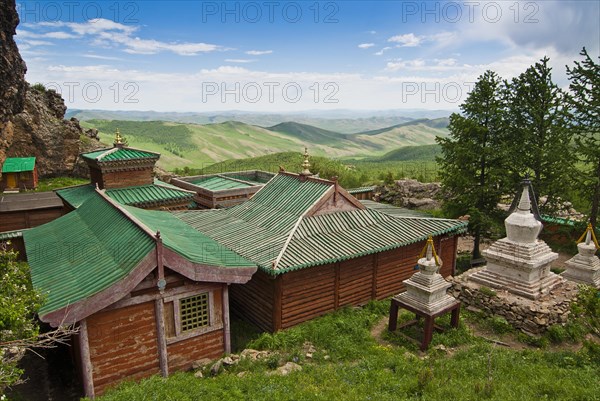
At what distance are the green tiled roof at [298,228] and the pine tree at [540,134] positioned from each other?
6.35 metres

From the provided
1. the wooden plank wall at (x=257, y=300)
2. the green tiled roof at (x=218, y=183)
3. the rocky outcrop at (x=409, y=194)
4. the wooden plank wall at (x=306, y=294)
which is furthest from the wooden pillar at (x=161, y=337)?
the rocky outcrop at (x=409, y=194)

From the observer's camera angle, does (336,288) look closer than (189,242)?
No

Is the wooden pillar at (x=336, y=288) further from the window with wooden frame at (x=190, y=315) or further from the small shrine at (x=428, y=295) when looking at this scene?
the window with wooden frame at (x=190, y=315)

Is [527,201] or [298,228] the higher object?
[527,201]

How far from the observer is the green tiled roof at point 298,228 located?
49.7 ft

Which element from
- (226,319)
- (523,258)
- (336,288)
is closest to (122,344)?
(226,319)

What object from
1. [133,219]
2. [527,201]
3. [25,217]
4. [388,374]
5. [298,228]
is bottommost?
[388,374]

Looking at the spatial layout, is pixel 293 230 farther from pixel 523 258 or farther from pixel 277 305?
pixel 523 258

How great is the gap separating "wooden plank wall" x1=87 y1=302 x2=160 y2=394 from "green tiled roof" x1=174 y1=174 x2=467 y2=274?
4.17 meters

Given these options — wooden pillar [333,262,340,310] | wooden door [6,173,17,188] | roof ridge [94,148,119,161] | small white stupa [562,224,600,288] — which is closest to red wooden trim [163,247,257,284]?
wooden pillar [333,262,340,310]

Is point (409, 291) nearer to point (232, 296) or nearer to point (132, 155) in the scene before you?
point (232, 296)

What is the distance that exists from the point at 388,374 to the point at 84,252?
36.0 ft

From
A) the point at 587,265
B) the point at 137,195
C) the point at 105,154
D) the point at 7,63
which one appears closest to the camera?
the point at 587,265

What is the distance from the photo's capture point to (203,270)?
12219 mm
